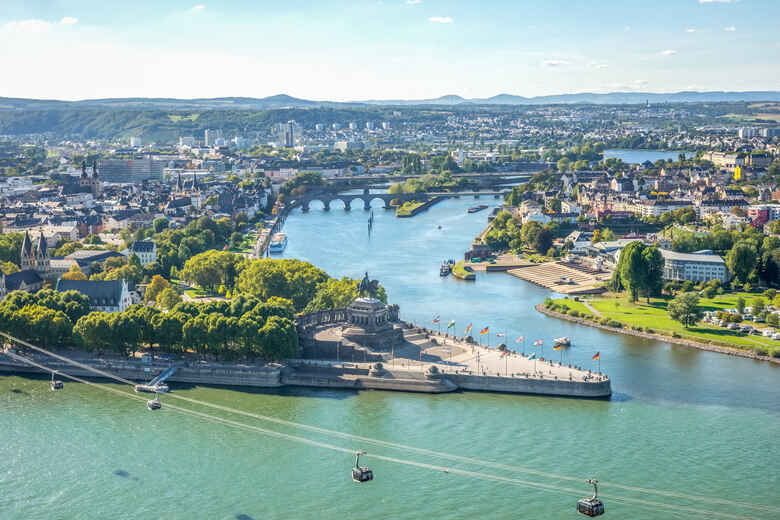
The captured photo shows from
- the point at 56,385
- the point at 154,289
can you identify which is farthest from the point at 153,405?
the point at 154,289

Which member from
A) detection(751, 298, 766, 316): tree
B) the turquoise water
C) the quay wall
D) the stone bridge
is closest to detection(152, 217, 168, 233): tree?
the stone bridge

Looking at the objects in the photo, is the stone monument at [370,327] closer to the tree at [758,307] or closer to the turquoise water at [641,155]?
the tree at [758,307]

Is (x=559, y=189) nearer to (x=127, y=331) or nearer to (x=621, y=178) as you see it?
(x=621, y=178)

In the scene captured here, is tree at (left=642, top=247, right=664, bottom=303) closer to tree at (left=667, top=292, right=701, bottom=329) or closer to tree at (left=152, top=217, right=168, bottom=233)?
tree at (left=667, top=292, right=701, bottom=329)

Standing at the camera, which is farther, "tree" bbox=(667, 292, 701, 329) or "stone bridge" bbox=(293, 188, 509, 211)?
"stone bridge" bbox=(293, 188, 509, 211)

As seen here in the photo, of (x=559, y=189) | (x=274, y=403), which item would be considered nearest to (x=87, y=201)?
(x=559, y=189)

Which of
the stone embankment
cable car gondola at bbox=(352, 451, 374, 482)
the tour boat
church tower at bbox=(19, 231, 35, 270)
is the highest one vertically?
church tower at bbox=(19, 231, 35, 270)
